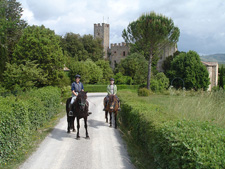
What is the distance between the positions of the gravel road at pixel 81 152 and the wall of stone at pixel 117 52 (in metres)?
64.9

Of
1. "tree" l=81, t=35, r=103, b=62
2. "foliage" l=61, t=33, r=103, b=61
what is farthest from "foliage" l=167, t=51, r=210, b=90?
"foliage" l=61, t=33, r=103, b=61

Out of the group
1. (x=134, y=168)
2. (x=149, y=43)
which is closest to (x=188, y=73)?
(x=149, y=43)

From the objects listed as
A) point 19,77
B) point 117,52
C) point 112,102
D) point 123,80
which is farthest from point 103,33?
point 112,102

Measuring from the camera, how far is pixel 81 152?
24.1 ft

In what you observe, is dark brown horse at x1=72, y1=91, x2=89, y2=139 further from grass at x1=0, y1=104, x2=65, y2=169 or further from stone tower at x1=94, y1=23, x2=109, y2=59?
stone tower at x1=94, y1=23, x2=109, y2=59

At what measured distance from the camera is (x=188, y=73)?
45.9 meters

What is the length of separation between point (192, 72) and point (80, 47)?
3226 centimetres

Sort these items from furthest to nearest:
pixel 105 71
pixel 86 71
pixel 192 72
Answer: pixel 105 71 → pixel 192 72 → pixel 86 71

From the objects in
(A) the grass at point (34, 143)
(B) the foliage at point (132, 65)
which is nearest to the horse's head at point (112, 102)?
(A) the grass at point (34, 143)

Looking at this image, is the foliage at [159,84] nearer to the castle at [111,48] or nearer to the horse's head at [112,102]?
the horse's head at [112,102]

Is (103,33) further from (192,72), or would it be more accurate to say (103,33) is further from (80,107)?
(80,107)

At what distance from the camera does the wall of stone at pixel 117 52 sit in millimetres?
73594

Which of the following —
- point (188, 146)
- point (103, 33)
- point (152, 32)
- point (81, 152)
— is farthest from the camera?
point (103, 33)

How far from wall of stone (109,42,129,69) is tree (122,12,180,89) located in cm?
4007
